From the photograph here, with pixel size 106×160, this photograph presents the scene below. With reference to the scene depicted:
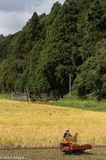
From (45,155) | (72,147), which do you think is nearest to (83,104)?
(72,147)

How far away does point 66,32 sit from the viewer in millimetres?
56219

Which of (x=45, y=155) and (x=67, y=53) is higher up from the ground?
(x=67, y=53)

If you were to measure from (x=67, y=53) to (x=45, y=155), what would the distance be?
141 feet

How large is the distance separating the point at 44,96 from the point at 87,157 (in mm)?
47942

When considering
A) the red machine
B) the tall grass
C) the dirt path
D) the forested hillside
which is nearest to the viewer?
the dirt path

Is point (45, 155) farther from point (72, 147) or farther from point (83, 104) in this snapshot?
point (83, 104)

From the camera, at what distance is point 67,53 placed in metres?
53.6

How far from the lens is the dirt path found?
10.8 metres

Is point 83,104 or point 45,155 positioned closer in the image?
point 45,155

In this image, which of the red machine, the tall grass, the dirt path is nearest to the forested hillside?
the tall grass

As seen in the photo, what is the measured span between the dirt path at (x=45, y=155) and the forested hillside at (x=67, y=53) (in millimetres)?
30253

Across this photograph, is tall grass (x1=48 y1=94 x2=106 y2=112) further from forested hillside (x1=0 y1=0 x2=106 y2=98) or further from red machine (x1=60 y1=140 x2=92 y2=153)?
red machine (x1=60 y1=140 x2=92 y2=153)

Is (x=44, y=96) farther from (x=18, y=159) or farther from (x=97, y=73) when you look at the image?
(x=18, y=159)

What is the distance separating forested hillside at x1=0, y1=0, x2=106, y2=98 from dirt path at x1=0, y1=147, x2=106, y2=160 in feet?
99.3
